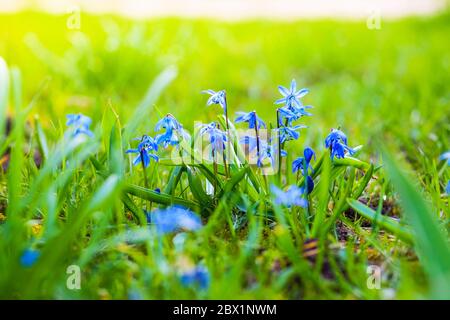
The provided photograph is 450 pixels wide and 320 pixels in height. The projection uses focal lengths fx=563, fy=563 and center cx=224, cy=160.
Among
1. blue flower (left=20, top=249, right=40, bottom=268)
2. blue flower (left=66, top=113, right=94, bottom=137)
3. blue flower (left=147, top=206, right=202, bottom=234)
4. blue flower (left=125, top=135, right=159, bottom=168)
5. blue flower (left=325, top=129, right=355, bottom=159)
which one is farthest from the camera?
blue flower (left=66, top=113, right=94, bottom=137)

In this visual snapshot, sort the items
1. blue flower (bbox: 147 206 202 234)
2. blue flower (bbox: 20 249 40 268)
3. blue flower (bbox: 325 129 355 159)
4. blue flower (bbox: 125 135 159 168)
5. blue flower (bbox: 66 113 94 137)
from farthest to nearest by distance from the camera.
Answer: blue flower (bbox: 66 113 94 137), blue flower (bbox: 125 135 159 168), blue flower (bbox: 325 129 355 159), blue flower (bbox: 147 206 202 234), blue flower (bbox: 20 249 40 268)

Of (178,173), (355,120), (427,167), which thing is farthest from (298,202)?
(355,120)

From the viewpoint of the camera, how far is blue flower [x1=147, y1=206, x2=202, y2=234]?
166 centimetres

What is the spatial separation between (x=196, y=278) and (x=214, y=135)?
0.51 m

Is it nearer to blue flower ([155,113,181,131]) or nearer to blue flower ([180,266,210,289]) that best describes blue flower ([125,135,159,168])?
blue flower ([155,113,181,131])

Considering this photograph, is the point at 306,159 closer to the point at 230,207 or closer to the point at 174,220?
the point at 230,207

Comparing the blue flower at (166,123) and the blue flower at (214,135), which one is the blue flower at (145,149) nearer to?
the blue flower at (166,123)

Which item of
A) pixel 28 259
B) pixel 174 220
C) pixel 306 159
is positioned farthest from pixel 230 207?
pixel 28 259

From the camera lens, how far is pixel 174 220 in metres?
1.71

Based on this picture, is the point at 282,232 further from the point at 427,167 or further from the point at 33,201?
the point at 427,167

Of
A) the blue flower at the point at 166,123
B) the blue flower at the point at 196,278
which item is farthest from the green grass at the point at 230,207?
the blue flower at the point at 166,123

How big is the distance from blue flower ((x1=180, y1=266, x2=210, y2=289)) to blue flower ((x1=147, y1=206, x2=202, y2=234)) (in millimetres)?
177

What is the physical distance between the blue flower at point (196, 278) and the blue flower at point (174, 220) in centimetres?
18

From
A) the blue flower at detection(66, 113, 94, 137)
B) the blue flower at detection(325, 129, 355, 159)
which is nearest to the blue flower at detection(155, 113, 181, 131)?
the blue flower at detection(66, 113, 94, 137)
